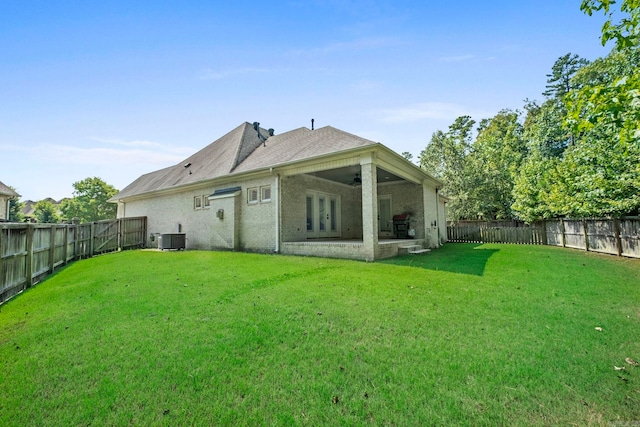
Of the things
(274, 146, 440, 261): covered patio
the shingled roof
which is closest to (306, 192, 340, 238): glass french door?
(274, 146, 440, 261): covered patio

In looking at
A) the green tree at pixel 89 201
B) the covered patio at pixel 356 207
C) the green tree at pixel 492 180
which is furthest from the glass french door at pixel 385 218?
the green tree at pixel 89 201

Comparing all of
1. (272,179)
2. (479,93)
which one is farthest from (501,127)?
(272,179)

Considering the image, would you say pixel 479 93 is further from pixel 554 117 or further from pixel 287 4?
pixel 554 117

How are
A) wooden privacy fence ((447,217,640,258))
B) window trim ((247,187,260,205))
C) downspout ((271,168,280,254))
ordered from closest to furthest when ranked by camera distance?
wooden privacy fence ((447,217,640,258)) < downspout ((271,168,280,254)) < window trim ((247,187,260,205))

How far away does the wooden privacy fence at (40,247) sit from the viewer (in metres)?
5.33

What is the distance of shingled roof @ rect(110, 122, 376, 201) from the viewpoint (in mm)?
10594

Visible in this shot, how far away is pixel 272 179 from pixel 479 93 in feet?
29.6

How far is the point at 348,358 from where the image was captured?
281cm

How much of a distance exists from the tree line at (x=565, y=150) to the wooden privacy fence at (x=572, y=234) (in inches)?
20.5

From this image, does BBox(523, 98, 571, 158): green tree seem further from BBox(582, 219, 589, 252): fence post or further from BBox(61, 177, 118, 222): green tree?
BBox(61, 177, 118, 222): green tree

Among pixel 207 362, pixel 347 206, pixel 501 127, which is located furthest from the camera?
pixel 501 127

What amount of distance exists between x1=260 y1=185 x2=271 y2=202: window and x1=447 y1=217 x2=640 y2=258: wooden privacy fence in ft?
43.5

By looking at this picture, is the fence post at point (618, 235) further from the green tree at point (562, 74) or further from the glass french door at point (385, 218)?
the green tree at point (562, 74)

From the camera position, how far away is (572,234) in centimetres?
1349
